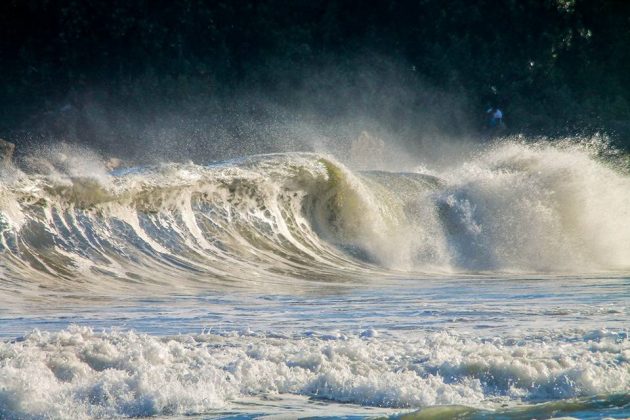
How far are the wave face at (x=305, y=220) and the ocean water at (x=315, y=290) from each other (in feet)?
0.11

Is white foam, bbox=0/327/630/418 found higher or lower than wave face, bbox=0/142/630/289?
lower

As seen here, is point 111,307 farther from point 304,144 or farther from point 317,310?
point 304,144

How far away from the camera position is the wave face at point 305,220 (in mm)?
13383

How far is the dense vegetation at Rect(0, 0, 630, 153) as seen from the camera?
45.8 meters

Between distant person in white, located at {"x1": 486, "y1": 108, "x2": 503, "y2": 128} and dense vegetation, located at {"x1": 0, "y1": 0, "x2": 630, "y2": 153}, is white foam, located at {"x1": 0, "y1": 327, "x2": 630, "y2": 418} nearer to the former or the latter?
dense vegetation, located at {"x1": 0, "y1": 0, "x2": 630, "y2": 153}

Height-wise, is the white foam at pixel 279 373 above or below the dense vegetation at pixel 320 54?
below

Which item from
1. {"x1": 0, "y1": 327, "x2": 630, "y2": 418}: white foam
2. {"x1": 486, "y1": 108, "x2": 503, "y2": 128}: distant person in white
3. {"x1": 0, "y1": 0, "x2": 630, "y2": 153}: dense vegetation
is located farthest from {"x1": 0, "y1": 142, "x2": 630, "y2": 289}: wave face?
{"x1": 0, "y1": 0, "x2": 630, "y2": 153}: dense vegetation

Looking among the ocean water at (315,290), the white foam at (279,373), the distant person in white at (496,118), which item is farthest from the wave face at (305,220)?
the distant person in white at (496,118)

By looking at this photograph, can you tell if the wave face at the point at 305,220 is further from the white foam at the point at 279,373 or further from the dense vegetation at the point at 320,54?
the dense vegetation at the point at 320,54

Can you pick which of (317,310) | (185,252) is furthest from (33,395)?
(185,252)

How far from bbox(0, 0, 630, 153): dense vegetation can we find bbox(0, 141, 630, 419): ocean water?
23.8 meters

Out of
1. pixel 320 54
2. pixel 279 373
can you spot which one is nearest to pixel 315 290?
pixel 279 373

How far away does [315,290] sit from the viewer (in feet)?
40.0

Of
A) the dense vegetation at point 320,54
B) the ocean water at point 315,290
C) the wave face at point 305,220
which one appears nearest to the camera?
the ocean water at point 315,290
